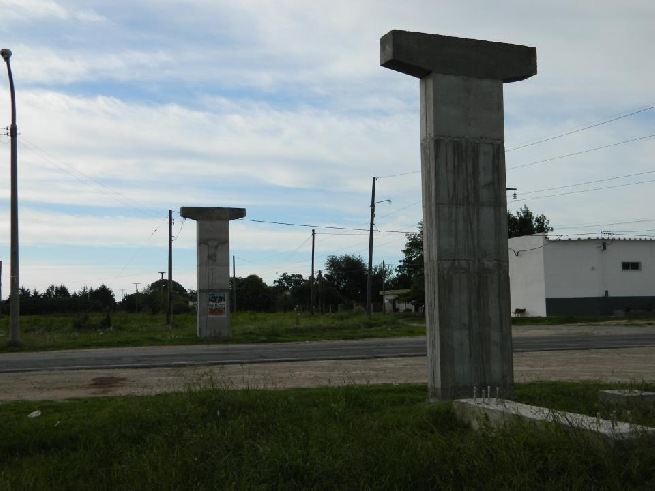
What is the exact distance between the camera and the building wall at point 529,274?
4878 cm

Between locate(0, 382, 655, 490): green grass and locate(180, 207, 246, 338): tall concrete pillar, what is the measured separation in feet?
60.4

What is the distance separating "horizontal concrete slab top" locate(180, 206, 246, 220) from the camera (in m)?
27.9

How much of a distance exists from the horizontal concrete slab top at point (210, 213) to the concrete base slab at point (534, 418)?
2082cm

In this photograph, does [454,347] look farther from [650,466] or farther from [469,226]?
[650,466]

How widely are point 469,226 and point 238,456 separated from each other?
4.79 meters

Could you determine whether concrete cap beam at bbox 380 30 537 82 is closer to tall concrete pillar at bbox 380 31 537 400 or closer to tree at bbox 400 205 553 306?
tall concrete pillar at bbox 380 31 537 400

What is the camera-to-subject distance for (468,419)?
26.5 feet

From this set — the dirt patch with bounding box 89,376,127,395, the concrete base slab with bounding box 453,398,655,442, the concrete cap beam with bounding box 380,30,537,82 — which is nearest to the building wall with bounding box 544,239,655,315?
the dirt patch with bounding box 89,376,127,395

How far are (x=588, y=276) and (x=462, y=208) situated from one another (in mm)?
42068

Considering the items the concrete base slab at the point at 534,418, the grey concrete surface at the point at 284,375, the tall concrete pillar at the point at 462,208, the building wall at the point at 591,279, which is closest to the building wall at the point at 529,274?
the building wall at the point at 591,279

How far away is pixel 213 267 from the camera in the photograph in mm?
28172

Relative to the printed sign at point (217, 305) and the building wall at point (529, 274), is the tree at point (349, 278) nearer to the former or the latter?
the building wall at point (529, 274)

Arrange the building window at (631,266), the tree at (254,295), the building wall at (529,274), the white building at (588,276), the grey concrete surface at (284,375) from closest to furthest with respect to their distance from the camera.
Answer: the grey concrete surface at (284,375) → the white building at (588,276) → the building wall at (529,274) → the building window at (631,266) → the tree at (254,295)

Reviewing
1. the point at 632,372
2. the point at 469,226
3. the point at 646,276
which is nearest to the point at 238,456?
the point at 469,226
